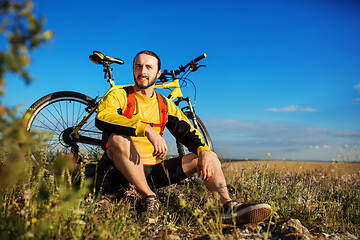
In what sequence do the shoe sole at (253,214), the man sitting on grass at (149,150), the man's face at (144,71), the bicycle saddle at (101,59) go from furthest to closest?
the bicycle saddle at (101,59)
the man's face at (144,71)
the man sitting on grass at (149,150)
the shoe sole at (253,214)

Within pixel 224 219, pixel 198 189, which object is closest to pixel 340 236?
pixel 224 219

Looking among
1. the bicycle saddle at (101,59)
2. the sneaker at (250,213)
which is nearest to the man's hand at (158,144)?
the sneaker at (250,213)

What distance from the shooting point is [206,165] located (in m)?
3.30

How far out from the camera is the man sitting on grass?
305cm

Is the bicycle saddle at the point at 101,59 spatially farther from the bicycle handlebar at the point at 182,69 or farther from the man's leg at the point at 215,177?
the man's leg at the point at 215,177

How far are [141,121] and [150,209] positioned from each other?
1.03 metres

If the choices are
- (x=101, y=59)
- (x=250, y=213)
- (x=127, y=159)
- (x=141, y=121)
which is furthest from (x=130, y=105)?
(x=250, y=213)

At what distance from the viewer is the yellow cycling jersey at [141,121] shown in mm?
3115

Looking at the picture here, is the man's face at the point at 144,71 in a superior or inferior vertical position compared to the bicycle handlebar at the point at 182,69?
inferior

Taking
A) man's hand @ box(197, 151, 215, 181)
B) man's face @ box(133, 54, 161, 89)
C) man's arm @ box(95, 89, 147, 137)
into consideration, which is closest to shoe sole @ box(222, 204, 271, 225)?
man's hand @ box(197, 151, 215, 181)

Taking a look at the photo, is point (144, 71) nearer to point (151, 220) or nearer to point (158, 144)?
point (158, 144)

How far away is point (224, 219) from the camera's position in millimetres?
3066

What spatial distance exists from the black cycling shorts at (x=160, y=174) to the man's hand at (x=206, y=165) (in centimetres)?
38

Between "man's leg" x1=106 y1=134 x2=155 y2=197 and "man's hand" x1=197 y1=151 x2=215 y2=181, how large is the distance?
0.70 meters
